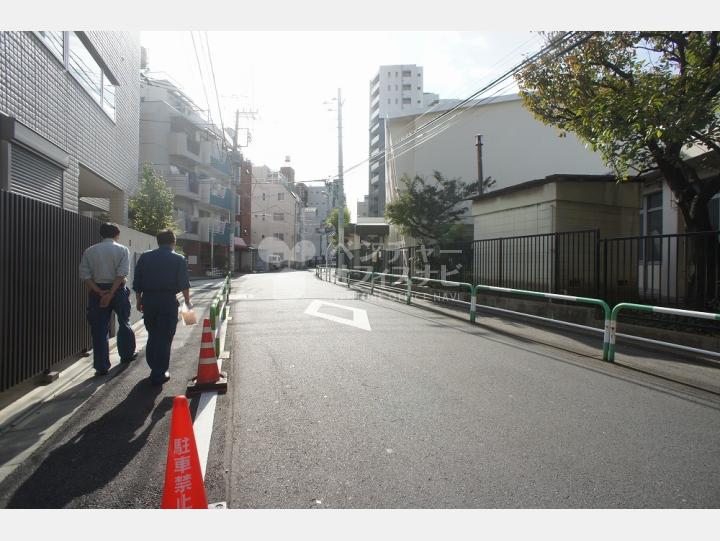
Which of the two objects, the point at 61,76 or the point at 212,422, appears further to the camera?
the point at 61,76

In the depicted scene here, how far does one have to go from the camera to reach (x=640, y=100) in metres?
7.77

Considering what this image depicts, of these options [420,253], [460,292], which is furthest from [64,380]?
[420,253]

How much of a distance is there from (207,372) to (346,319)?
597cm

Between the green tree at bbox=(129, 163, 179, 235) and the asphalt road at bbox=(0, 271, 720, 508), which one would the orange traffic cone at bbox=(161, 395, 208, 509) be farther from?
the green tree at bbox=(129, 163, 179, 235)

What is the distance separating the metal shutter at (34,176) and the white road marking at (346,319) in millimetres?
5747

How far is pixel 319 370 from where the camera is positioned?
5.96 metres

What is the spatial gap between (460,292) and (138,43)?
40.9ft

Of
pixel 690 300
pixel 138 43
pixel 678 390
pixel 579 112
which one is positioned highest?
pixel 138 43

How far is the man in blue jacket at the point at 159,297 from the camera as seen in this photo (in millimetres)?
5082

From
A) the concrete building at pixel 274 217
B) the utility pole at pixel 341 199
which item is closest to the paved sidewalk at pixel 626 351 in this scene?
the utility pole at pixel 341 199

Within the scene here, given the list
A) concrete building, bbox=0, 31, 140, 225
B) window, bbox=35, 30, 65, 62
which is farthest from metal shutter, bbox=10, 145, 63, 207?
window, bbox=35, 30, 65, 62

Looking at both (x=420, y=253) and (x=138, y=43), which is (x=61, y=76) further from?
(x=420, y=253)

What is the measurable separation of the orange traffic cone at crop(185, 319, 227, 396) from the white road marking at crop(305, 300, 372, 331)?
4601 mm

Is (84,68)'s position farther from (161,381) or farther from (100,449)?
(100,449)
